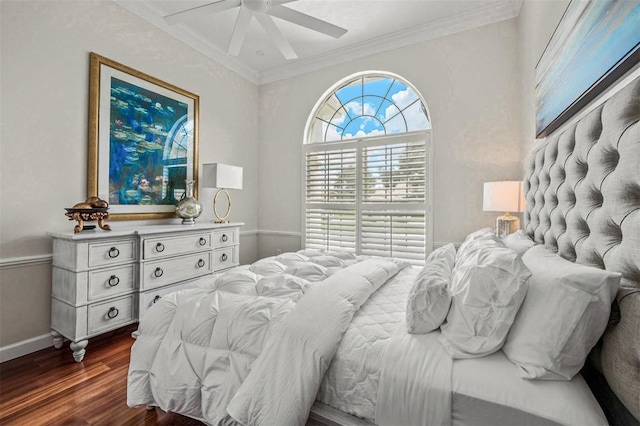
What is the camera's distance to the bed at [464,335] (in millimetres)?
823

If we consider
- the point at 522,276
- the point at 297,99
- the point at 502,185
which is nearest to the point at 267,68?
the point at 297,99

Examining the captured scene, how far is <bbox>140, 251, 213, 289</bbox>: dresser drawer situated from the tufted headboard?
2.73m

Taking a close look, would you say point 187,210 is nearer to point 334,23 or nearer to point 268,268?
point 268,268

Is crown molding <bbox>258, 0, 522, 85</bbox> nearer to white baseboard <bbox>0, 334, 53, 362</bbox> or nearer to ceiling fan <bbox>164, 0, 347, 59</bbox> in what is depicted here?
ceiling fan <bbox>164, 0, 347, 59</bbox>

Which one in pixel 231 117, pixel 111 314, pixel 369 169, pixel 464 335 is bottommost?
pixel 111 314

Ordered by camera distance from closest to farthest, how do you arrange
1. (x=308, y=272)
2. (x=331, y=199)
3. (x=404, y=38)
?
1. (x=308, y=272)
2. (x=404, y=38)
3. (x=331, y=199)

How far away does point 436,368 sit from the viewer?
0.93 meters

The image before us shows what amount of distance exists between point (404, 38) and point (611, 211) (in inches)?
121

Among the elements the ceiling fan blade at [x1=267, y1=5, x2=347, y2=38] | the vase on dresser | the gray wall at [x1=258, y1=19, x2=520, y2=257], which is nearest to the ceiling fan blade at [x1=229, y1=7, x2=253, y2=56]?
the ceiling fan blade at [x1=267, y1=5, x2=347, y2=38]

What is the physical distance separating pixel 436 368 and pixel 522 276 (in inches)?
16.3

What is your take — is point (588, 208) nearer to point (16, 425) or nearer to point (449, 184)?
point (449, 184)

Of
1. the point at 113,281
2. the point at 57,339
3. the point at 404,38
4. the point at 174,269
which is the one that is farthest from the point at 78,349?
the point at 404,38

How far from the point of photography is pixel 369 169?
3.57 m

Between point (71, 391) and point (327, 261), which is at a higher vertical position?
point (327, 261)
